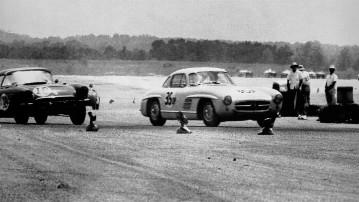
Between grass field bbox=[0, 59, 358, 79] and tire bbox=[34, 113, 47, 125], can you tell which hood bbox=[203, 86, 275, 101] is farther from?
grass field bbox=[0, 59, 358, 79]

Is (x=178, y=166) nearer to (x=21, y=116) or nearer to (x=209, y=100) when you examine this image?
(x=209, y=100)

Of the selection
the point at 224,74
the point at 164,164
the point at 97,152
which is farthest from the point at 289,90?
the point at 164,164

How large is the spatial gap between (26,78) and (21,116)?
1429 millimetres

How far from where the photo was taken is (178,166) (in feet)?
36.7

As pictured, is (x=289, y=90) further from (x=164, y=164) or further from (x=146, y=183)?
(x=146, y=183)

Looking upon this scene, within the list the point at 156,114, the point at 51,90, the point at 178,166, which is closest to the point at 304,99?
the point at 156,114

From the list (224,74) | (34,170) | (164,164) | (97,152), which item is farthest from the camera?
(224,74)

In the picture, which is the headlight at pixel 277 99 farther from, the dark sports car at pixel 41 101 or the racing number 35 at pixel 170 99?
the dark sports car at pixel 41 101

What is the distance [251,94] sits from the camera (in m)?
19.7

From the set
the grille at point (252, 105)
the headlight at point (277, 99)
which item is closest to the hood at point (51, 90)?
the grille at point (252, 105)

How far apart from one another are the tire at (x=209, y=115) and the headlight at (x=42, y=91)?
13.3 feet

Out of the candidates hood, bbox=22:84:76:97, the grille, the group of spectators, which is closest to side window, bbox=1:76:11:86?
hood, bbox=22:84:76:97

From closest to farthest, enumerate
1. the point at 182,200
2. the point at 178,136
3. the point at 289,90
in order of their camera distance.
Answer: the point at 182,200 < the point at 178,136 < the point at 289,90

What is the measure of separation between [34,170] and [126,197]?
8.91 ft
